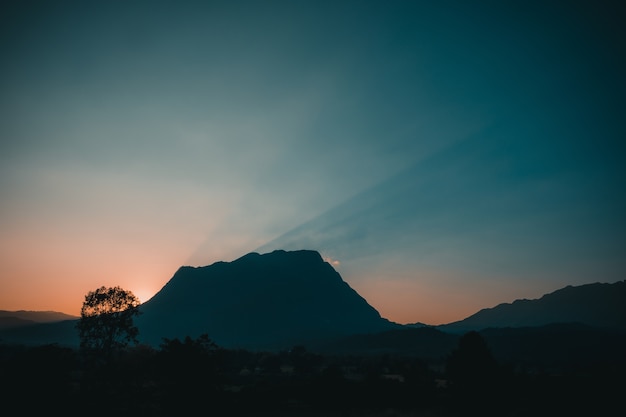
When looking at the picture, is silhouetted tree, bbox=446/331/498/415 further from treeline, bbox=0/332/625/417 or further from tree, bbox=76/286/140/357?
tree, bbox=76/286/140/357

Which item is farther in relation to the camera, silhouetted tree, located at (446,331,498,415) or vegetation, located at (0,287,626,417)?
silhouetted tree, located at (446,331,498,415)

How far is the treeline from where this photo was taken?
28.5 meters

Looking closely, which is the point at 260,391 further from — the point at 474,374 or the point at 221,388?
the point at 474,374

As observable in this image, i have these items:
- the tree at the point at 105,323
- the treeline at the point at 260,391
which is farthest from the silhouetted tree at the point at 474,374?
the tree at the point at 105,323

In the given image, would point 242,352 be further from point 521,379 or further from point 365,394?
point 521,379

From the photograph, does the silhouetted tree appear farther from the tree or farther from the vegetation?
the tree

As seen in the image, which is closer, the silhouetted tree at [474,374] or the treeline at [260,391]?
the treeline at [260,391]

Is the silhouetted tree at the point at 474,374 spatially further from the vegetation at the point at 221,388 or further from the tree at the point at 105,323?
the tree at the point at 105,323

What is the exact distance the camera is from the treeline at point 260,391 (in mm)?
28547

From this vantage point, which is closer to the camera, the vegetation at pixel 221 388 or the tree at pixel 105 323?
the vegetation at pixel 221 388

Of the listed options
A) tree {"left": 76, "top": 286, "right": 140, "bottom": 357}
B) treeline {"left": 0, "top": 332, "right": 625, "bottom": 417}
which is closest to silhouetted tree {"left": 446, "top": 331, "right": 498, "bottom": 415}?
treeline {"left": 0, "top": 332, "right": 625, "bottom": 417}

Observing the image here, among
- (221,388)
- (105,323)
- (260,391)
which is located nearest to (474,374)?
(260,391)

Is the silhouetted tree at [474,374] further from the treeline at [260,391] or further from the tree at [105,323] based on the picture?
the tree at [105,323]

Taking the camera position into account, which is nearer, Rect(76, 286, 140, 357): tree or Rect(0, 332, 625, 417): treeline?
Rect(0, 332, 625, 417): treeline
